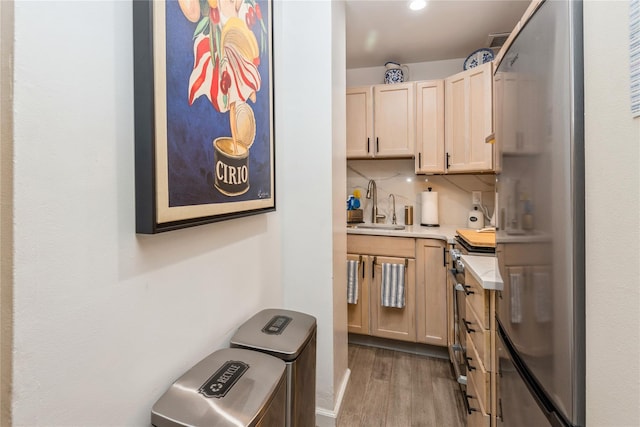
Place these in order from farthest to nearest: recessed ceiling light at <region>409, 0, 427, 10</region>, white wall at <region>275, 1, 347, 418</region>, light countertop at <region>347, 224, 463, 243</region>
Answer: light countertop at <region>347, 224, 463, 243</region>, recessed ceiling light at <region>409, 0, 427, 10</region>, white wall at <region>275, 1, 347, 418</region>

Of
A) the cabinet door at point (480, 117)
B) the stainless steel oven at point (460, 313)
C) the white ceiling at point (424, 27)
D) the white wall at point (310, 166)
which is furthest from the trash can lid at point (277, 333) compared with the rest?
the white ceiling at point (424, 27)

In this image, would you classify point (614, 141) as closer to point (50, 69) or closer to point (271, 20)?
point (50, 69)

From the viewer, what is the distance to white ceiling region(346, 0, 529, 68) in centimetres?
208

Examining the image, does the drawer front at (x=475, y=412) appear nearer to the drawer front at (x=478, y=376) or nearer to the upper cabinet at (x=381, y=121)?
the drawer front at (x=478, y=376)

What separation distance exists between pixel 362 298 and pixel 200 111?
209 cm

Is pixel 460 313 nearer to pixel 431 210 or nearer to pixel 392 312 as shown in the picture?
pixel 392 312

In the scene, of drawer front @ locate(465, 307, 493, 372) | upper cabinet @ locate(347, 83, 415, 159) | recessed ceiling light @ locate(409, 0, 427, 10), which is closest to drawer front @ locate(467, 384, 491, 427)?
drawer front @ locate(465, 307, 493, 372)

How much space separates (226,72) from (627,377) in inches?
51.0

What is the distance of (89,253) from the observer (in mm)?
624

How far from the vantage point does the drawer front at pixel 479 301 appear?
1.26m

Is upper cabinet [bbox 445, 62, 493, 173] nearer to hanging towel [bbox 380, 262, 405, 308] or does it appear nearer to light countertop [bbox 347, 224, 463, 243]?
light countertop [bbox 347, 224, 463, 243]

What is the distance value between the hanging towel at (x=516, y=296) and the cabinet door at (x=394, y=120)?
1942mm

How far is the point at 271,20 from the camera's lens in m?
1.42

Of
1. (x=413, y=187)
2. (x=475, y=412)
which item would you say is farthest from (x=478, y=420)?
(x=413, y=187)
